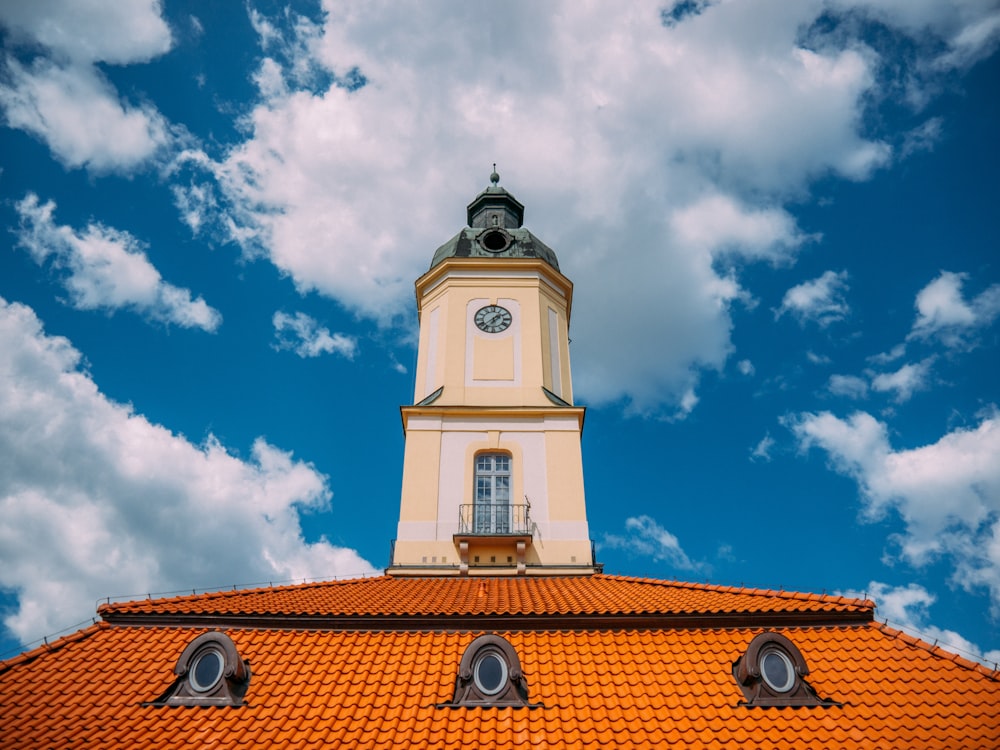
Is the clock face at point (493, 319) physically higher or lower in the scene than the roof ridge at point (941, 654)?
higher

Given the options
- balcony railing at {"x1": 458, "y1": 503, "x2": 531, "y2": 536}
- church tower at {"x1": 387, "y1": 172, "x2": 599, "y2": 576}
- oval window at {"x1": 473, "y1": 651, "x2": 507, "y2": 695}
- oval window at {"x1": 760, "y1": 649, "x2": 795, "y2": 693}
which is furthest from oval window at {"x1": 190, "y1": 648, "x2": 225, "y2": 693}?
oval window at {"x1": 760, "y1": 649, "x2": 795, "y2": 693}

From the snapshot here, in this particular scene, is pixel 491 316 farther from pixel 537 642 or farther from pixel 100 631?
pixel 100 631

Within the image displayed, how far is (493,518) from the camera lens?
16.5 m

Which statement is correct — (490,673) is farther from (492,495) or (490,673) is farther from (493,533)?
(492,495)

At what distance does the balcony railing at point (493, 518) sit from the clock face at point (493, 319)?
5.26 m

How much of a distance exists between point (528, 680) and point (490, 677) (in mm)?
614

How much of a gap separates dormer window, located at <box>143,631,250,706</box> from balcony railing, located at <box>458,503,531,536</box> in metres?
7.28

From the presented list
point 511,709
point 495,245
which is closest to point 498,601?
point 511,709

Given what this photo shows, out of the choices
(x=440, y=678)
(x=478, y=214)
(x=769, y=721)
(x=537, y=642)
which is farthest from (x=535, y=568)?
(x=478, y=214)

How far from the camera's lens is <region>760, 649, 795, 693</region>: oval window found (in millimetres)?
9047

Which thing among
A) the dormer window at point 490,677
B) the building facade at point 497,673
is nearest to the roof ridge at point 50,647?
the building facade at point 497,673

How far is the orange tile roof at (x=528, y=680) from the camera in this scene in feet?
27.3

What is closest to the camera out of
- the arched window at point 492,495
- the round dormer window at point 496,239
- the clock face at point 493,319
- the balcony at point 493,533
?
the balcony at point 493,533

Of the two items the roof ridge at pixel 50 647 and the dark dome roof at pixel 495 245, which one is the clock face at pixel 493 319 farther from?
the roof ridge at pixel 50 647
